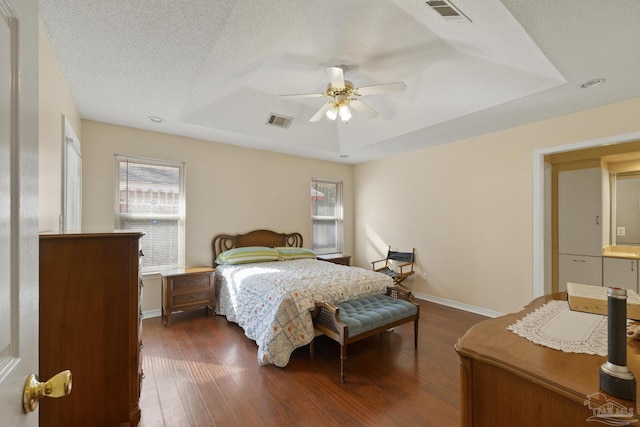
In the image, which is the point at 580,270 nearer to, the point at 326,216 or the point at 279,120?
the point at 326,216

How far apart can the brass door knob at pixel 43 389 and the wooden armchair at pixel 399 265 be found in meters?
4.28

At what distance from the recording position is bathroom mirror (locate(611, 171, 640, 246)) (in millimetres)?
4012

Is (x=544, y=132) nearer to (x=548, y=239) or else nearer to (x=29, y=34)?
(x=548, y=239)

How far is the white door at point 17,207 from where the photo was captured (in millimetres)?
535

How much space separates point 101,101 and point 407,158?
4276mm

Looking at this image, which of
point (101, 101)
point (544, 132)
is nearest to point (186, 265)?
point (101, 101)

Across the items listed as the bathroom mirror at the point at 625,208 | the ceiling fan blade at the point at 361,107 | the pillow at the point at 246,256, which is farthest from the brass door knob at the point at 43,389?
the bathroom mirror at the point at 625,208

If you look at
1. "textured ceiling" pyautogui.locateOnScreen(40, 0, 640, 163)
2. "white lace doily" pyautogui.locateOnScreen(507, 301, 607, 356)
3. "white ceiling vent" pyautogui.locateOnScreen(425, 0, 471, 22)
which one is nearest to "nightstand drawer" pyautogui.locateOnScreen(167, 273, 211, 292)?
"textured ceiling" pyautogui.locateOnScreen(40, 0, 640, 163)

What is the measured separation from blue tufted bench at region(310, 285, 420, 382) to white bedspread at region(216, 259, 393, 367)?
10 cm

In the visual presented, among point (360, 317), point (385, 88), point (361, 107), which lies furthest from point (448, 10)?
point (360, 317)

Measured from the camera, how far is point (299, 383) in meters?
2.27

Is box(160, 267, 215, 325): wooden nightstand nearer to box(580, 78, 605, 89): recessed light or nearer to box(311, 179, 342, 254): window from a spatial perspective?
box(311, 179, 342, 254): window

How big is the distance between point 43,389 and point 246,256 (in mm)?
3410

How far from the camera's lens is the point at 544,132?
3.34 metres
